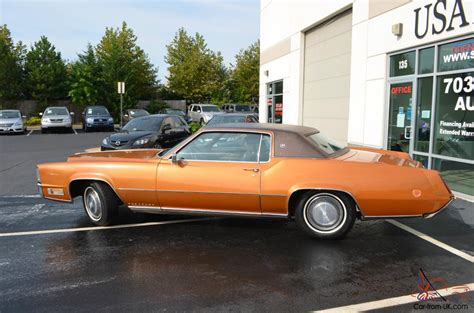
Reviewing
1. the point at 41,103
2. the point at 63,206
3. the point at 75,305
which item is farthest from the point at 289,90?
the point at 41,103

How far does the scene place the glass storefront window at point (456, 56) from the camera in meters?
7.48

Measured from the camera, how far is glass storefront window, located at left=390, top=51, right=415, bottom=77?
29.9ft

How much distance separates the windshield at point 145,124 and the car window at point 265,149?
8.39 meters

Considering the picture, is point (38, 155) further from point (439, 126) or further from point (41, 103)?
point (41, 103)

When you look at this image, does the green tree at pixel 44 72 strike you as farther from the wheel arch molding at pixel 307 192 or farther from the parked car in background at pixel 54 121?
the wheel arch molding at pixel 307 192

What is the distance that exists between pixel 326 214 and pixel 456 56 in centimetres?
465

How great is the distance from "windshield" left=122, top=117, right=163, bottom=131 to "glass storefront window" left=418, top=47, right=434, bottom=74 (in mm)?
7632

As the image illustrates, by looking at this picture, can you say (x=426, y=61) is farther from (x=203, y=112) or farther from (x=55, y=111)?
(x=203, y=112)

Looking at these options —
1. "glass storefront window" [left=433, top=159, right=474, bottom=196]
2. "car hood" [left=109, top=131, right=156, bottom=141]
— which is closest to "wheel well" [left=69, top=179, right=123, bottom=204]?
"glass storefront window" [left=433, top=159, right=474, bottom=196]

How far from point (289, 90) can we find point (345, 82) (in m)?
4.31

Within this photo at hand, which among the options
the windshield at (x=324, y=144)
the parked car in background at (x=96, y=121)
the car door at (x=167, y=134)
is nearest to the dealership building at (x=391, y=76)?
the windshield at (x=324, y=144)

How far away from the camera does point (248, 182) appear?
5.17 meters

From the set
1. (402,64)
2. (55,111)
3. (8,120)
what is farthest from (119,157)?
(55,111)

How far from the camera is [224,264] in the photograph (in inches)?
175
